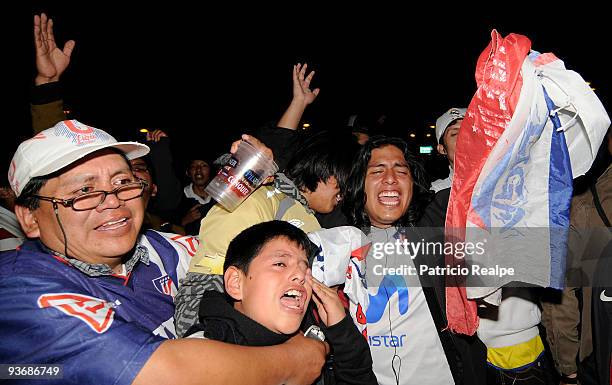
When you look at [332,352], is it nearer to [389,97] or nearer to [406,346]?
[406,346]

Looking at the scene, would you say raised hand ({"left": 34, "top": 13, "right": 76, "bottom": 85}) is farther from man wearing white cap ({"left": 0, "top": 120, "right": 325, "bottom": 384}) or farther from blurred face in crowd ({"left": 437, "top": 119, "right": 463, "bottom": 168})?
blurred face in crowd ({"left": 437, "top": 119, "right": 463, "bottom": 168})

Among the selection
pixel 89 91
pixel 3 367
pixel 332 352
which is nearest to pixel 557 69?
pixel 332 352

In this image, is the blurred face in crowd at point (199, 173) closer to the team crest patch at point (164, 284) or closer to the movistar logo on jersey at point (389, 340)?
the team crest patch at point (164, 284)

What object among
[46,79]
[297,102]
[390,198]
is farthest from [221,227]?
[46,79]

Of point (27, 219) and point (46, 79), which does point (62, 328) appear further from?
point (46, 79)

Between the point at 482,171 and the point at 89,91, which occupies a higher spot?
the point at 89,91

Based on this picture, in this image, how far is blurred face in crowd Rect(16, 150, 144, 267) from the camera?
5.26ft

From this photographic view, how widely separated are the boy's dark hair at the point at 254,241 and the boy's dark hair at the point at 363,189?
723 millimetres

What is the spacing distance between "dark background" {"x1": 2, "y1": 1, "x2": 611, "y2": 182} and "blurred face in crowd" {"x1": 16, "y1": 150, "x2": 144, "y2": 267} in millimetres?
3495

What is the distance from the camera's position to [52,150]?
1.58 meters

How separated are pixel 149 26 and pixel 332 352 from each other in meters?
10.9

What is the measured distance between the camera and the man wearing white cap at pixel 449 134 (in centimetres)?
363

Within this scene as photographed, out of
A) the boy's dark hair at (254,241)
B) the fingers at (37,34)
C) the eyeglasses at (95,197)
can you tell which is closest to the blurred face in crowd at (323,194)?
the boy's dark hair at (254,241)

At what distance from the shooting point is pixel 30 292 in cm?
131
